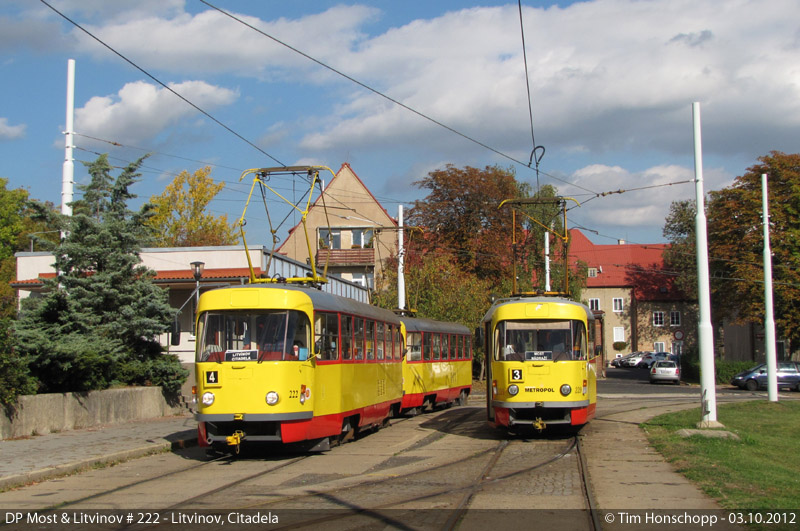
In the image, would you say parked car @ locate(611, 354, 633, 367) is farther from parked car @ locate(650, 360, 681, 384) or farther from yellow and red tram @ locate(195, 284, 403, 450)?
yellow and red tram @ locate(195, 284, 403, 450)

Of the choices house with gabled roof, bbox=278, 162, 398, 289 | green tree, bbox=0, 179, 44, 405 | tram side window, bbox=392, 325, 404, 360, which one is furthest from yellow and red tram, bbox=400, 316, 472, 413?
house with gabled roof, bbox=278, 162, 398, 289

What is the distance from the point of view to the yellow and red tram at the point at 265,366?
1298 cm

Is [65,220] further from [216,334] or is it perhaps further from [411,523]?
[411,523]

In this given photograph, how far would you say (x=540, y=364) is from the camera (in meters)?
15.8

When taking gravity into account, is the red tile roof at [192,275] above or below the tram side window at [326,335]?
above

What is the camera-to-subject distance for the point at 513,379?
51.9ft

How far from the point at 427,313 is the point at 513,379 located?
23665 millimetres

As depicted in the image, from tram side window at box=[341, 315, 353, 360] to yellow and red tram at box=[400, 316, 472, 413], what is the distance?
6244 millimetres

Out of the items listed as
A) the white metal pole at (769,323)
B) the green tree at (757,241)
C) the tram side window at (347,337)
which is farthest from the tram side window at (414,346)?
the green tree at (757,241)

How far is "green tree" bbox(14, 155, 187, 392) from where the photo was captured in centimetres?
1877

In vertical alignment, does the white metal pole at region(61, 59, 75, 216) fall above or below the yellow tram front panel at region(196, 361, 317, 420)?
above

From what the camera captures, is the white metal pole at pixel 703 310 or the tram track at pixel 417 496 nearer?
the tram track at pixel 417 496

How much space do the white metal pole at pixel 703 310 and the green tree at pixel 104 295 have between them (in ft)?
42.5

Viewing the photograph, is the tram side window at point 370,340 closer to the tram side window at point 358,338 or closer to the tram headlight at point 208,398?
the tram side window at point 358,338
